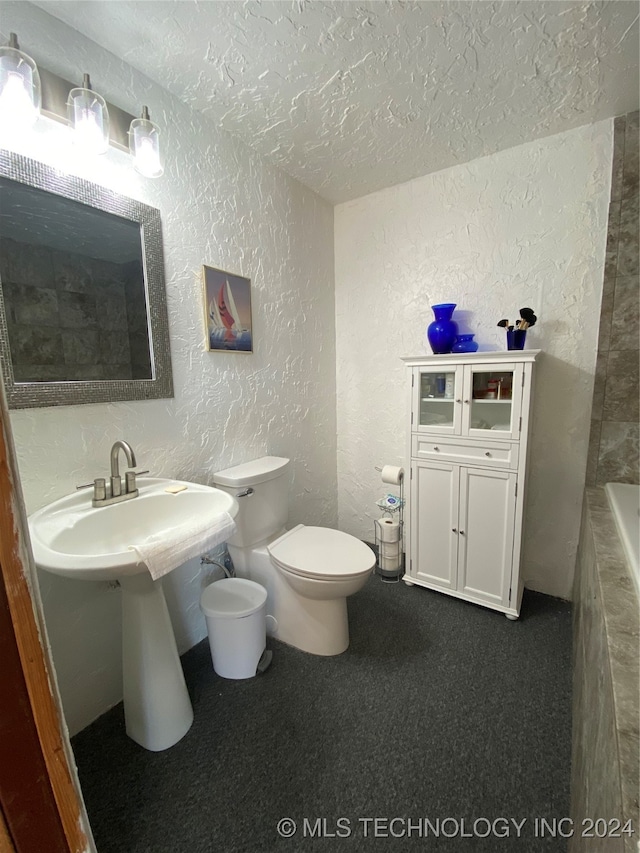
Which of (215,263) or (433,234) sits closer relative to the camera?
(215,263)

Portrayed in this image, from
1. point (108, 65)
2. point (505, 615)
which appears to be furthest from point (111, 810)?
point (108, 65)

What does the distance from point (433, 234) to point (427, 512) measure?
1.55m

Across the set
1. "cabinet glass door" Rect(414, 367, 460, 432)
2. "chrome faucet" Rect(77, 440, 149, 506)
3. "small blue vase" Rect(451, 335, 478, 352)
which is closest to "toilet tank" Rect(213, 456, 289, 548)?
"chrome faucet" Rect(77, 440, 149, 506)

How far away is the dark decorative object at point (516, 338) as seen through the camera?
1.66 meters

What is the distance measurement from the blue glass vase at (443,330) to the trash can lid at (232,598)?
1460 millimetres

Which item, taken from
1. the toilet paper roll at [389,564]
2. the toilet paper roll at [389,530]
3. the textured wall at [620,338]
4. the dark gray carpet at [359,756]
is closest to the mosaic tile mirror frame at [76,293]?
the dark gray carpet at [359,756]

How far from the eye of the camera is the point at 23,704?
45 cm

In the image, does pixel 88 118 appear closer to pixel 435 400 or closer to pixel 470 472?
pixel 435 400

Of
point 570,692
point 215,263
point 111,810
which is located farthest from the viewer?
point 215,263

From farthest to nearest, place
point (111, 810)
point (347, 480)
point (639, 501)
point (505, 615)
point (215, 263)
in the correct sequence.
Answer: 1. point (347, 480)
2. point (505, 615)
3. point (215, 263)
4. point (639, 501)
5. point (111, 810)

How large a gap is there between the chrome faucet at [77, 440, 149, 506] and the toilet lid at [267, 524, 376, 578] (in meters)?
0.64

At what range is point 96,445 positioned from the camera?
122cm

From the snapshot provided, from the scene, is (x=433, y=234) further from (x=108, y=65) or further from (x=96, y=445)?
(x=96, y=445)

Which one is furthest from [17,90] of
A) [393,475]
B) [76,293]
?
[393,475]
